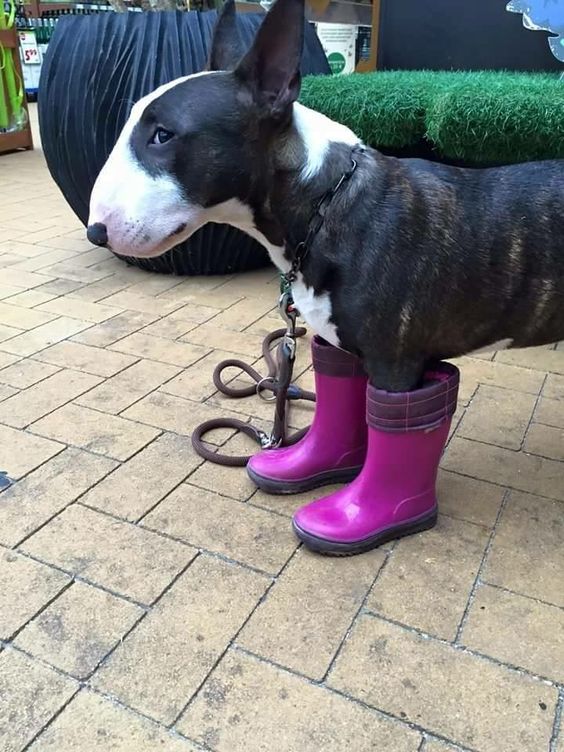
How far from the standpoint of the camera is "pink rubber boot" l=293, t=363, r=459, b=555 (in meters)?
1.78

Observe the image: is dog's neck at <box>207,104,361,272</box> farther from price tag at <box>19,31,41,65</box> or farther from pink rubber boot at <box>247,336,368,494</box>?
price tag at <box>19,31,41,65</box>

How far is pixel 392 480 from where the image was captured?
74.7 inches

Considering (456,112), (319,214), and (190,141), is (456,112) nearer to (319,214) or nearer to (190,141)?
(319,214)

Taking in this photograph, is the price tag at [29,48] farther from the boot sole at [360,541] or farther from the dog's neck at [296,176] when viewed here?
the boot sole at [360,541]

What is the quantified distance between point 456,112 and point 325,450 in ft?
5.26

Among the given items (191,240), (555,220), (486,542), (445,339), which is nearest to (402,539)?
(486,542)

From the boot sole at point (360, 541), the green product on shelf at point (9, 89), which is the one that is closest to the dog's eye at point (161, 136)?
the boot sole at point (360, 541)

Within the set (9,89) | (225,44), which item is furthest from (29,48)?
(225,44)

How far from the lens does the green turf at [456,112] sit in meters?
2.81

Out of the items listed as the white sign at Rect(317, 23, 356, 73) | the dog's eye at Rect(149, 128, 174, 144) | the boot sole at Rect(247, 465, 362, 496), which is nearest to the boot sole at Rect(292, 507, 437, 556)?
the boot sole at Rect(247, 465, 362, 496)

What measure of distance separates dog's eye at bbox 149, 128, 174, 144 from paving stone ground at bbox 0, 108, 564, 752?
1.05 m

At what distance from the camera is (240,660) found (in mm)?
1571

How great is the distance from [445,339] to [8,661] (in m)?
1.27

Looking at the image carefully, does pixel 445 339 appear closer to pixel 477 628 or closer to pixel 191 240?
pixel 477 628
